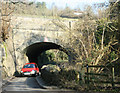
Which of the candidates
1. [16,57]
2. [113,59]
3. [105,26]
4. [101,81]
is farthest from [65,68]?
[16,57]

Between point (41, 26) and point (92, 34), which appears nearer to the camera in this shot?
point (92, 34)

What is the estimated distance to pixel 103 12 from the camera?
12133mm

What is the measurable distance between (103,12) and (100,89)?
576 cm

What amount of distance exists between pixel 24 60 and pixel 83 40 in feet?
31.9

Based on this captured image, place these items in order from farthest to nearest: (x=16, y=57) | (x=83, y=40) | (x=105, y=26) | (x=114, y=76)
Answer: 1. (x=16, y=57)
2. (x=83, y=40)
3. (x=105, y=26)
4. (x=114, y=76)

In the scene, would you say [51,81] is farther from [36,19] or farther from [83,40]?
[36,19]

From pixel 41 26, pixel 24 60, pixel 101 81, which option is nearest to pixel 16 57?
pixel 24 60

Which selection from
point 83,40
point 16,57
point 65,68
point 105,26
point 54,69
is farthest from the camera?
point 16,57

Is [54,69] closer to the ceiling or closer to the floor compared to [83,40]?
closer to the floor

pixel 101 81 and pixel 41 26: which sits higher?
pixel 41 26

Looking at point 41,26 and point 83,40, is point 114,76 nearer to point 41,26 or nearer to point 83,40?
point 83,40

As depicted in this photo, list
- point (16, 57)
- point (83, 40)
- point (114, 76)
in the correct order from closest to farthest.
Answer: point (114, 76)
point (83, 40)
point (16, 57)

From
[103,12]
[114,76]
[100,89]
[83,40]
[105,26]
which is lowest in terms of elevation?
[100,89]

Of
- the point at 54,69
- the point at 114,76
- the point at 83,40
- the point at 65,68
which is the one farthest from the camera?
the point at 83,40
